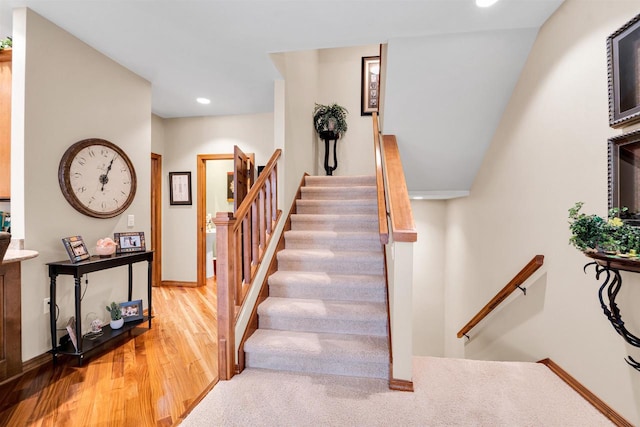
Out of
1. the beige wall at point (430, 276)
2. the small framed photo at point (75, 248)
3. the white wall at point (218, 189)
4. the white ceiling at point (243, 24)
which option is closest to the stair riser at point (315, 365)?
the small framed photo at point (75, 248)

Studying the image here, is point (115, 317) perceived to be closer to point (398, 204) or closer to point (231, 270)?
point (231, 270)

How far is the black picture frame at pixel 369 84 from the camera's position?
16.7 ft

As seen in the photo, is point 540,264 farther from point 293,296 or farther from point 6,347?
point 6,347

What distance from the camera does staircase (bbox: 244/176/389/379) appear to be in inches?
80.4

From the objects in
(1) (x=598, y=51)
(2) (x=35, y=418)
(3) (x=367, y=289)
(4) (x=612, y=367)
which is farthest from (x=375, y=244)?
(2) (x=35, y=418)

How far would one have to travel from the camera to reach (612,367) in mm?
1520

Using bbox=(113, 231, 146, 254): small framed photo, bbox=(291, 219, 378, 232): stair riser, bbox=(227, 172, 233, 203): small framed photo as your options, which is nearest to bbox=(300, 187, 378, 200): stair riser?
bbox=(291, 219, 378, 232): stair riser

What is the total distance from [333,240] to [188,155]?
2.97m

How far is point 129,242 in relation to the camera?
298 centimetres

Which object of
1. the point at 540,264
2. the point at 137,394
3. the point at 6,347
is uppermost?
the point at 540,264

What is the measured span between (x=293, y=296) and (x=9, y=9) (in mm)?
3079

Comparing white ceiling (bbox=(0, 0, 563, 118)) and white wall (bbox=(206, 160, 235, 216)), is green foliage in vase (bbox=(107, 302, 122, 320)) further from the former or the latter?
white wall (bbox=(206, 160, 235, 216))

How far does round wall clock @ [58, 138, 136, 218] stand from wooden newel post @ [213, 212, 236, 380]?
1560 mm

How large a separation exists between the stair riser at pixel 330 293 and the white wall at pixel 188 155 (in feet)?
8.13
